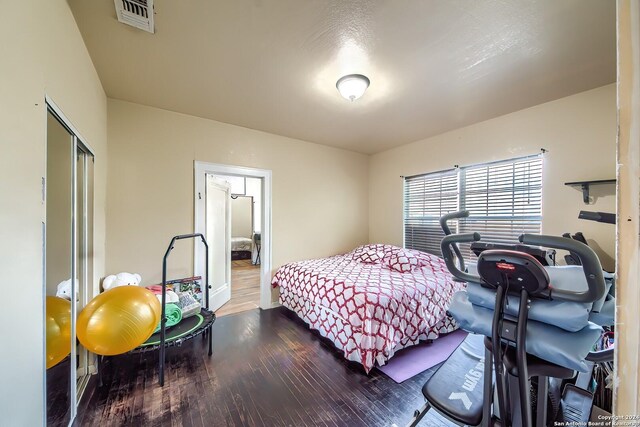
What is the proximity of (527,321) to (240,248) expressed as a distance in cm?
758

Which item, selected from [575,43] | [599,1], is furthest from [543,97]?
[599,1]

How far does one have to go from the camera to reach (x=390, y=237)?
4.33 metres

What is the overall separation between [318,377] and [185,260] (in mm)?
2043

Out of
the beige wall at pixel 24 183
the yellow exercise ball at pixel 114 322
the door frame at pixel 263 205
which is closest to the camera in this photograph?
the beige wall at pixel 24 183

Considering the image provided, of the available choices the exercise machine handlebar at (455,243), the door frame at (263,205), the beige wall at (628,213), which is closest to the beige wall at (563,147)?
the exercise machine handlebar at (455,243)

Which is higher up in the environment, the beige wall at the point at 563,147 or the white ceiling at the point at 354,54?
the white ceiling at the point at 354,54

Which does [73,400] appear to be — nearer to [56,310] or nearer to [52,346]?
[52,346]

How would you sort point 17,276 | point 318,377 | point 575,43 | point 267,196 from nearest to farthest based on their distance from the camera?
point 17,276, point 575,43, point 318,377, point 267,196

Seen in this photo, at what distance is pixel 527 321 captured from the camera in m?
0.96

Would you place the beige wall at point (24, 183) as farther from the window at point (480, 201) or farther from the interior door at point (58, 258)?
the window at point (480, 201)

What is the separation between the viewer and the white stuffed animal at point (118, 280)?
2283 millimetres

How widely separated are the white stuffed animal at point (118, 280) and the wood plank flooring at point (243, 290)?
128 centimetres

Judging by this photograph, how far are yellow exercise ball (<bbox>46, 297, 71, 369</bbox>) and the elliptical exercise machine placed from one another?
6.74 ft

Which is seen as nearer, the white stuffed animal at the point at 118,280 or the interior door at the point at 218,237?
the white stuffed animal at the point at 118,280
